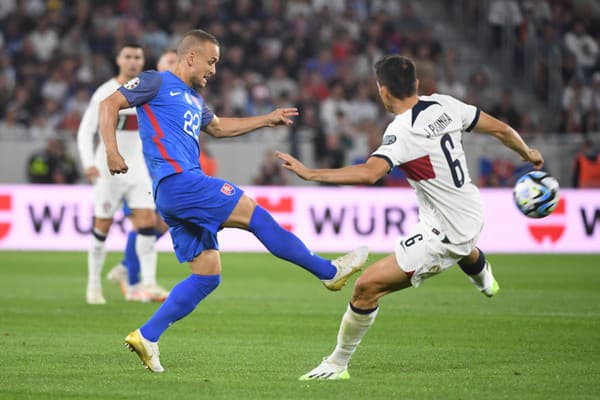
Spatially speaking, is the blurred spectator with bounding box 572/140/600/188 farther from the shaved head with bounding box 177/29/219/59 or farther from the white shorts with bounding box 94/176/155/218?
the shaved head with bounding box 177/29/219/59

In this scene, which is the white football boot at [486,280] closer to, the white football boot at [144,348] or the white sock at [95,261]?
the white football boot at [144,348]

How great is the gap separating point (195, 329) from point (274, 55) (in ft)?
49.2

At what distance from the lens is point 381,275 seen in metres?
7.29

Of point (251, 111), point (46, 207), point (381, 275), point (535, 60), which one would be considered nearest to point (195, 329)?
point (381, 275)

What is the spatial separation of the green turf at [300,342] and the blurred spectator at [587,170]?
5427mm

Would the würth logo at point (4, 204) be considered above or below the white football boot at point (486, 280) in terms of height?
below

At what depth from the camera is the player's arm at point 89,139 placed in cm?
1198

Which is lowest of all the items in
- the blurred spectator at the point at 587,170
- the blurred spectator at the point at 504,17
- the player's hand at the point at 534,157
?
the blurred spectator at the point at 587,170

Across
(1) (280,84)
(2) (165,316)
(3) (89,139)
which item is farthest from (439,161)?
(1) (280,84)

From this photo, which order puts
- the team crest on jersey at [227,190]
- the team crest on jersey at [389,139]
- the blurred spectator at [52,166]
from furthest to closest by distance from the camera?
the blurred spectator at [52,166]
the team crest on jersey at [227,190]
the team crest on jersey at [389,139]

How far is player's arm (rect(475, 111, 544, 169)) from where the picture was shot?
7.70 m

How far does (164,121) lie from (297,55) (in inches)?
669

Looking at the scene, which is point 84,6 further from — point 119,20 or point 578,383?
point 578,383

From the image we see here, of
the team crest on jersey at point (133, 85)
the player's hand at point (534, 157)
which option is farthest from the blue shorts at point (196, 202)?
the player's hand at point (534, 157)
